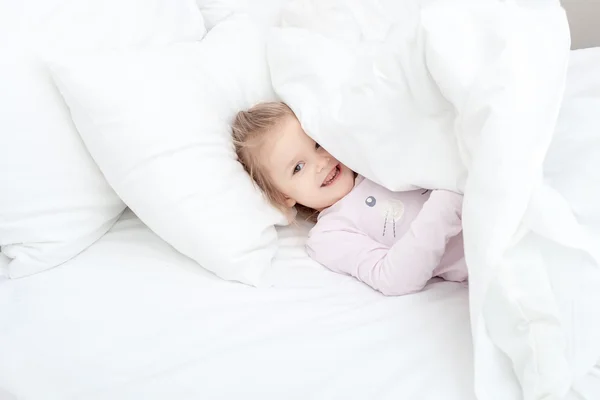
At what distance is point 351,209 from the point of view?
3.60ft

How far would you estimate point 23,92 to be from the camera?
97cm

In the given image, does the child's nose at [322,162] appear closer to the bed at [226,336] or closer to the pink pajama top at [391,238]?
the pink pajama top at [391,238]

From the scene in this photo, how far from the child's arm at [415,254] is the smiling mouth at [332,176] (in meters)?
0.17

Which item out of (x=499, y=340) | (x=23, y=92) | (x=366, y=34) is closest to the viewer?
(x=499, y=340)

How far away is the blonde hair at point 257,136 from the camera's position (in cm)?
110

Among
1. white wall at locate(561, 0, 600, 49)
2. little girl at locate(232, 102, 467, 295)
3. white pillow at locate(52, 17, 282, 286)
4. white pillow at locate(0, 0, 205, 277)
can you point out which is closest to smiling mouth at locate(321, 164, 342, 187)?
little girl at locate(232, 102, 467, 295)

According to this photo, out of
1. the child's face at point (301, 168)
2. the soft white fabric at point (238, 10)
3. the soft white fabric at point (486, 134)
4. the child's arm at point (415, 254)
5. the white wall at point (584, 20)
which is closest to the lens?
the soft white fabric at point (486, 134)

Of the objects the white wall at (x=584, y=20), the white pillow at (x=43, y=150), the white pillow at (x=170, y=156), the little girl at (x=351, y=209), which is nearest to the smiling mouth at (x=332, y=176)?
the little girl at (x=351, y=209)

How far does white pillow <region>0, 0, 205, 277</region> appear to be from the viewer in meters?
0.97

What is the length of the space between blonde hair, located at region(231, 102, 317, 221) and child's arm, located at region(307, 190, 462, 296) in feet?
0.71

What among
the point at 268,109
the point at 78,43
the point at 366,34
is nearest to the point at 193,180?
the point at 268,109

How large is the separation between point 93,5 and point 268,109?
359 millimetres

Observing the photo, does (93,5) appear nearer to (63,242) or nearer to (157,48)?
(157,48)

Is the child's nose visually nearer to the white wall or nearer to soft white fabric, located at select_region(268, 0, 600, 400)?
soft white fabric, located at select_region(268, 0, 600, 400)
